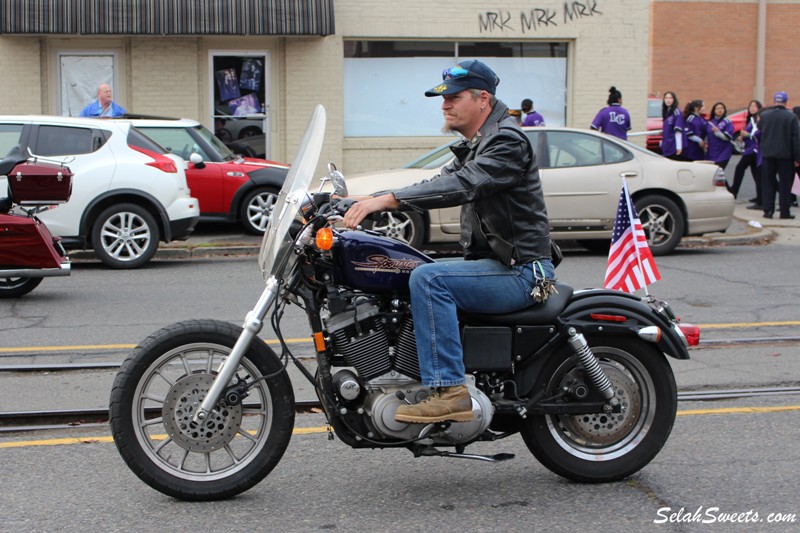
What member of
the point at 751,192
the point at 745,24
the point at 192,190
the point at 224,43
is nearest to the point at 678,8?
the point at 745,24

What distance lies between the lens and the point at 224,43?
18484 millimetres

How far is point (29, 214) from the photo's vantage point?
32.7ft

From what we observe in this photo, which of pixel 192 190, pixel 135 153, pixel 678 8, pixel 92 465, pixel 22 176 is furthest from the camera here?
pixel 678 8

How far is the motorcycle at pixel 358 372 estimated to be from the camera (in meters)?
4.71

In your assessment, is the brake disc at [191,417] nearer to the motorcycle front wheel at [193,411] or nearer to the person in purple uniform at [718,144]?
the motorcycle front wheel at [193,411]

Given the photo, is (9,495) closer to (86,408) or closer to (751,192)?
(86,408)

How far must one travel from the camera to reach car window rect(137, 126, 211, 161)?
14586 millimetres

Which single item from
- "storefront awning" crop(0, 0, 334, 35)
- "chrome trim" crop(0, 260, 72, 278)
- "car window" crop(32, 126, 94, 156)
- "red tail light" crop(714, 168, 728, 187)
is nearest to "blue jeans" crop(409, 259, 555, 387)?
"chrome trim" crop(0, 260, 72, 278)

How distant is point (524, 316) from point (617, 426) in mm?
701

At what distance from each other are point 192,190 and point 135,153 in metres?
2.10

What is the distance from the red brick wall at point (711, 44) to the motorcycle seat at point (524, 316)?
3424 cm

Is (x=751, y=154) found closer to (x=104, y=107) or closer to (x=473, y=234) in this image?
(x=104, y=107)

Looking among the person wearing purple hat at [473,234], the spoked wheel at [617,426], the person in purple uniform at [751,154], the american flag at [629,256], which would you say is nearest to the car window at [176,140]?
the person in purple uniform at [751,154]

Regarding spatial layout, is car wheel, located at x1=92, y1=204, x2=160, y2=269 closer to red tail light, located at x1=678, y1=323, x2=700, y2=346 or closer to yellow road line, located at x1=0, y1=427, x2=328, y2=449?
yellow road line, located at x1=0, y1=427, x2=328, y2=449
